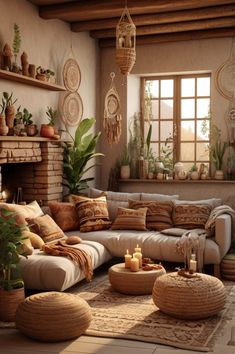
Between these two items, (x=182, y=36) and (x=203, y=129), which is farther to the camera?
(x=203, y=129)

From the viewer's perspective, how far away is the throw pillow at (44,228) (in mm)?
5203

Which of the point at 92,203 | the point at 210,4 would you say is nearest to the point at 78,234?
the point at 92,203

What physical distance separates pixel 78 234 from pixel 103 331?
215 centimetres

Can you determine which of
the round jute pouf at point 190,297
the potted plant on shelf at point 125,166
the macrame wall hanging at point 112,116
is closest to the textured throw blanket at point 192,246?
the round jute pouf at point 190,297

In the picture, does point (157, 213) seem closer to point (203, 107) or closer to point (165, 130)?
point (165, 130)

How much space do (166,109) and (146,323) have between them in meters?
4.37

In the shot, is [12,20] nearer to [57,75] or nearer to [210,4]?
[57,75]

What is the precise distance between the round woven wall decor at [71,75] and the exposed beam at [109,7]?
24.8 inches

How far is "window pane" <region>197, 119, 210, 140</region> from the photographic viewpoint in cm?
750

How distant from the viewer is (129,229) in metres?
6.07

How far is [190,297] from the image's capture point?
4.00 meters

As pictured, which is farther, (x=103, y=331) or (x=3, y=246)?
(x=3, y=246)

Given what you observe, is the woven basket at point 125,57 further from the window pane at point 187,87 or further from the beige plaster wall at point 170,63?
the window pane at point 187,87

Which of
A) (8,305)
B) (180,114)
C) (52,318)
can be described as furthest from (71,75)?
(52,318)
